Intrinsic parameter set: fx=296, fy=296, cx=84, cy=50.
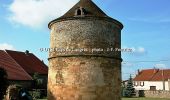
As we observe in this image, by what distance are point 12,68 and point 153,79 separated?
1314 inches

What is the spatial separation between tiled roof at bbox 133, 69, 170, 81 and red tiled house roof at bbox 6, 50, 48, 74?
26493 millimetres

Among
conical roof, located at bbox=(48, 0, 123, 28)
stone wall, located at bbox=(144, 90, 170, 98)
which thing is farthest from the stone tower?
stone wall, located at bbox=(144, 90, 170, 98)

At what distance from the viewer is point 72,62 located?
53.5ft

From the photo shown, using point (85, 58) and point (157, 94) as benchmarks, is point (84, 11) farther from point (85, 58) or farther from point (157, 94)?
point (157, 94)

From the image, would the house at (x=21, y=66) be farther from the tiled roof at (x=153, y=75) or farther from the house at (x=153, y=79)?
the tiled roof at (x=153, y=75)

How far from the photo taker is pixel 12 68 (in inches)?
1443

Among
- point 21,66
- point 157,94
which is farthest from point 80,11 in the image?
point 157,94

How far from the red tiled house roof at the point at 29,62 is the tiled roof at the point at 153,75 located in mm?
26493

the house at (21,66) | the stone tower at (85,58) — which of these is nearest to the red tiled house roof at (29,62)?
the house at (21,66)

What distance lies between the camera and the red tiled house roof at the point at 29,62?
3971 cm

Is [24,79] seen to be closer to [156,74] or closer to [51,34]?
[51,34]

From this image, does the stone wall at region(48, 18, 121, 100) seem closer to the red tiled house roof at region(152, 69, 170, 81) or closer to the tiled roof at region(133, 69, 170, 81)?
the red tiled house roof at region(152, 69, 170, 81)

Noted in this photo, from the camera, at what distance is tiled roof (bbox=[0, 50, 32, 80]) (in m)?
35.0

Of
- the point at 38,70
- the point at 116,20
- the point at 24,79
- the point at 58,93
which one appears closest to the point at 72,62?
the point at 58,93
